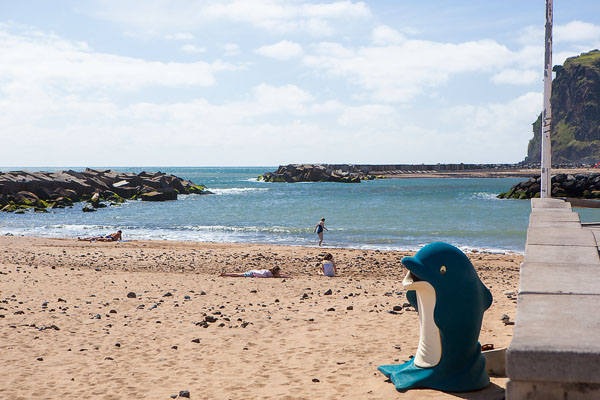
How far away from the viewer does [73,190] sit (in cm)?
5438

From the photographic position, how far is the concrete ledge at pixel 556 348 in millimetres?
2592

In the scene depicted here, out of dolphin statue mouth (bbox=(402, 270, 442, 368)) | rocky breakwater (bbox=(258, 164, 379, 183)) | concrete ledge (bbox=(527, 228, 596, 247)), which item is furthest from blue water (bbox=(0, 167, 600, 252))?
rocky breakwater (bbox=(258, 164, 379, 183))

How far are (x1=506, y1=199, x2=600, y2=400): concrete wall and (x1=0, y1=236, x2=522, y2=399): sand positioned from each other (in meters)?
2.06

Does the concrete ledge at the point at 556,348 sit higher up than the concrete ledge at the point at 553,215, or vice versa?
the concrete ledge at the point at 553,215

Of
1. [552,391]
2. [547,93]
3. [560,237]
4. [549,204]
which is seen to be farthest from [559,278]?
[547,93]

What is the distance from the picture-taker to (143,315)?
10.1m

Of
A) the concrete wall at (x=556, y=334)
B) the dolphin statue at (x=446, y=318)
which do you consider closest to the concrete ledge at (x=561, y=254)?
the concrete wall at (x=556, y=334)

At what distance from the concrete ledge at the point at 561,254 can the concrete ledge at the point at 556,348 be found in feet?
5.77

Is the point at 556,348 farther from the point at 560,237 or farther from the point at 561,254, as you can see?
the point at 560,237

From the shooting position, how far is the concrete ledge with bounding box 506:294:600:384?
8.50 feet

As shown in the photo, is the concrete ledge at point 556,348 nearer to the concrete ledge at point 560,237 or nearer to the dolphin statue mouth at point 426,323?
the dolphin statue mouth at point 426,323

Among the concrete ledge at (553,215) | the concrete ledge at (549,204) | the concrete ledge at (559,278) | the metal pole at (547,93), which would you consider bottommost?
the concrete ledge at (559,278)

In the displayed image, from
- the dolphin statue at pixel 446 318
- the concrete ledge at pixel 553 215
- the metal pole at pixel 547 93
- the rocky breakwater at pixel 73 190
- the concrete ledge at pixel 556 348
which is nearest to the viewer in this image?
the concrete ledge at pixel 556 348

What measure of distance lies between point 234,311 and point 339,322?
7.06ft
